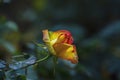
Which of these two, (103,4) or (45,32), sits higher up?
(103,4)

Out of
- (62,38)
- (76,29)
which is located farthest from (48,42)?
(76,29)

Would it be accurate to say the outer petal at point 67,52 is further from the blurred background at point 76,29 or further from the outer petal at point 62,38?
the blurred background at point 76,29

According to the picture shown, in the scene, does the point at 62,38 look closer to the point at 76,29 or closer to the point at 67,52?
the point at 67,52

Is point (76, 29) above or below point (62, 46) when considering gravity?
above

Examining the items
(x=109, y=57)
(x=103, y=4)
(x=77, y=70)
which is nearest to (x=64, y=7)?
(x=103, y=4)

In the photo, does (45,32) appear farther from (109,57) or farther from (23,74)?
(109,57)

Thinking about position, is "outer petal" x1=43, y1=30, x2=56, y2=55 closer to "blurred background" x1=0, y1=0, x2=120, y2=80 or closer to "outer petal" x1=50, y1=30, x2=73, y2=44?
"outer petal" x1=50, y1=30, x2=73, y2=44
